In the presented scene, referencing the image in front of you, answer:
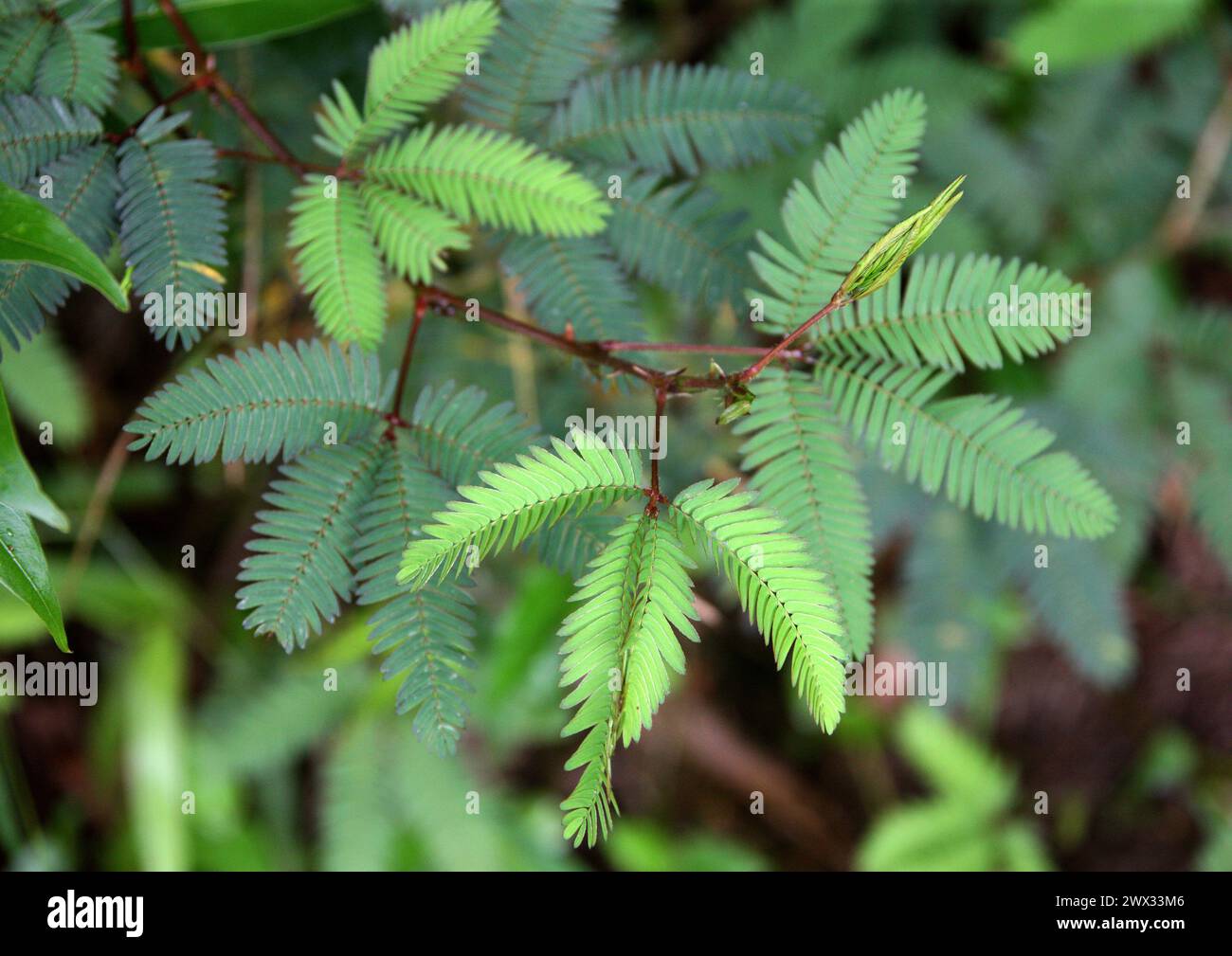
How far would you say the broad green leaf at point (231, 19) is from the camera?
1600 millimetres

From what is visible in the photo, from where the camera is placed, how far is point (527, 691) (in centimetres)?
268

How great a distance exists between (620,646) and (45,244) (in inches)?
38.2

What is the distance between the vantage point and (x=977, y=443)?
52.6 inches

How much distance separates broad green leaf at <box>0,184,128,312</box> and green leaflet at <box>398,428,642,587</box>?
0.59m

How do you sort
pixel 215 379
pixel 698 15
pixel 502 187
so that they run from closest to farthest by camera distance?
pixel 215 379 → pixel 502 187 → pixel 698 15

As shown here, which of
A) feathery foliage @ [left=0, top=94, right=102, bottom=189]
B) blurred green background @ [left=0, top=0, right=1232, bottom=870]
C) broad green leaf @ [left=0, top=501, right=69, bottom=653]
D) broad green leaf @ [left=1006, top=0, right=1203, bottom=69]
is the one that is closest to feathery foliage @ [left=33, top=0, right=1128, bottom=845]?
feathery foliage @ [left=0, top=94, right=102, bottom=189]

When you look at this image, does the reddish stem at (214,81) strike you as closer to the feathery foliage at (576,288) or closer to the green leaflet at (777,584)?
the feathery foliage at (576,288)

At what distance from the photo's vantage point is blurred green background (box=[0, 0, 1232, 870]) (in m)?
2.41

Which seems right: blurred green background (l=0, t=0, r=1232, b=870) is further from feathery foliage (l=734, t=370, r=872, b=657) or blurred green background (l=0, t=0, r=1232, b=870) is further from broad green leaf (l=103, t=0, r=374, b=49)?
feathery foliage (l=734, t=370, r=872, b=657)

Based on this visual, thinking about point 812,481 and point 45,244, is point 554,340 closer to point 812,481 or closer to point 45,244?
point 812,481

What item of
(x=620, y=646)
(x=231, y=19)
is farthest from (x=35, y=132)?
(x=620, y=646)
